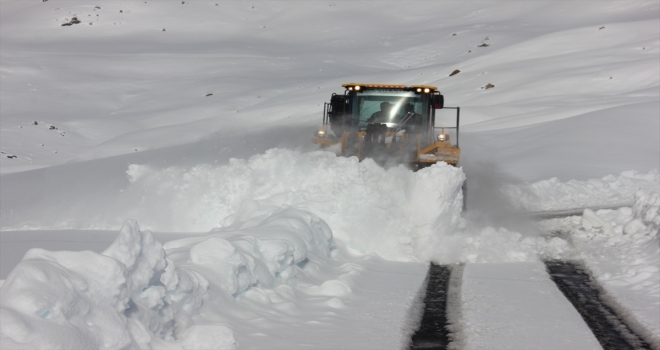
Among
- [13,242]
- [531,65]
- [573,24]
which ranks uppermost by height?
[573,24]

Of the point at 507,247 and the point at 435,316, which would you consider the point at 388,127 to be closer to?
the point at 507,247

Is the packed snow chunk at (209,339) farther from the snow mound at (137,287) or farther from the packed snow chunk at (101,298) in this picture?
the packed snow chunk at (101,298)

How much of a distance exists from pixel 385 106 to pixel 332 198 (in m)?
2.96

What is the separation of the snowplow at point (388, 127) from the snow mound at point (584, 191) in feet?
7.71

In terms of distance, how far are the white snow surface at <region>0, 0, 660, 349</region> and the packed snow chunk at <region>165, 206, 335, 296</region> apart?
21 millimetres

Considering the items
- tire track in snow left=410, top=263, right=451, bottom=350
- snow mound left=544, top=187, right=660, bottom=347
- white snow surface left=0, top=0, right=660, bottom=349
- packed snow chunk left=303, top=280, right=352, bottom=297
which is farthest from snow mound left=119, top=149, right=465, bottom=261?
packed snow chunk left=303, top=280, right=352, bottom=297

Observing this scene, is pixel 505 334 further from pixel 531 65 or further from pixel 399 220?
pixel 531 65

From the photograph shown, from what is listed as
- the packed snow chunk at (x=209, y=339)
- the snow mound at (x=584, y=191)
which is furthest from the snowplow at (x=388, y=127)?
the packed snow chunk at (x=209, y=339)

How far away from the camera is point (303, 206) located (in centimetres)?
942

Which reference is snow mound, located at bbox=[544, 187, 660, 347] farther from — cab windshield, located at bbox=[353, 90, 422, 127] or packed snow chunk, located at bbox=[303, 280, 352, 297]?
cab windshield, located at bbox=[353, 90, 422, 127]

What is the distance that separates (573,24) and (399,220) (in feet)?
138

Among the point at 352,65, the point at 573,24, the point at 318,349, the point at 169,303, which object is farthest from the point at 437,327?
the point at 573,24

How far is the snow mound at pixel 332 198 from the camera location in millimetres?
9266

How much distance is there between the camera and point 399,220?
9406mm
